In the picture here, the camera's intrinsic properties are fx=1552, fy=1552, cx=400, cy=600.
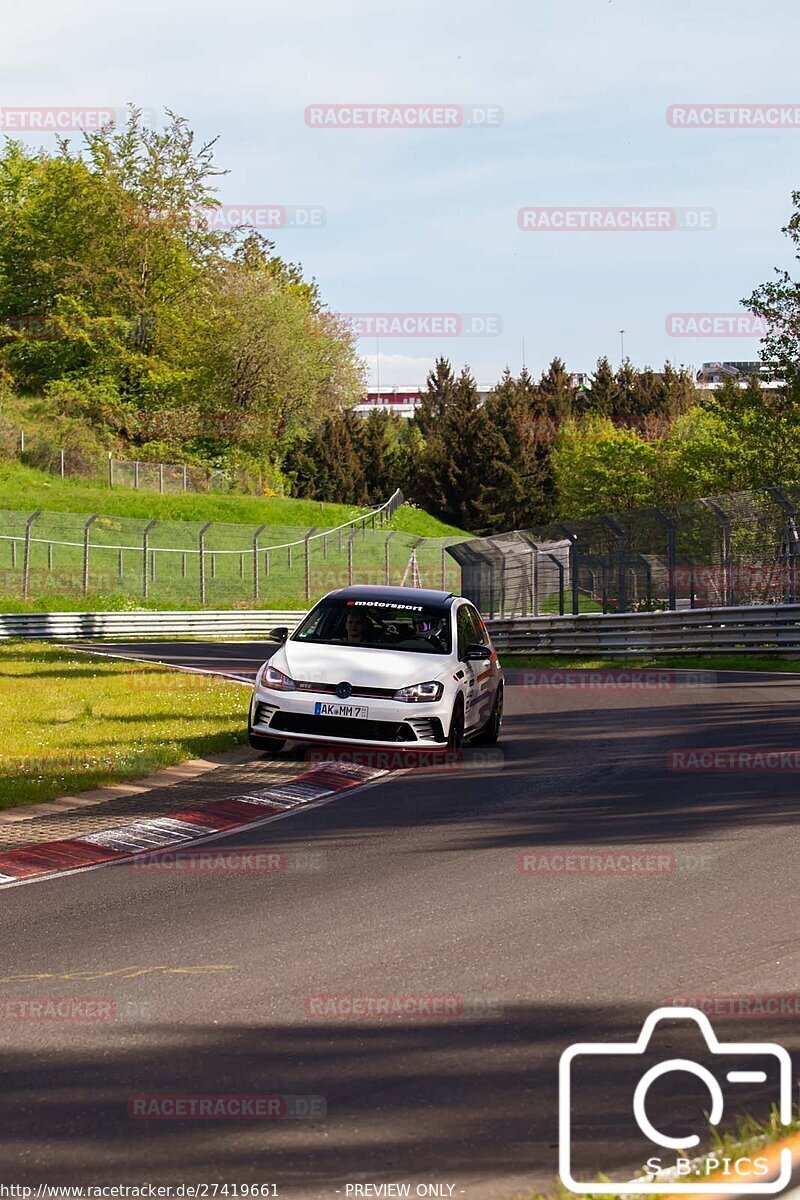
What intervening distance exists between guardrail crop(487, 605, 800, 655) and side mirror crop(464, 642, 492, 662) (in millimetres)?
12953

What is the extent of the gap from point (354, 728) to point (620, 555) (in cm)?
1846

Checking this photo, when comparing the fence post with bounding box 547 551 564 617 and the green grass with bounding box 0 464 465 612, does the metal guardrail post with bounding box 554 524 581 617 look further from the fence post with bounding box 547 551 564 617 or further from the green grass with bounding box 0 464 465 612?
the green grass with bounding box 0 464 465 612

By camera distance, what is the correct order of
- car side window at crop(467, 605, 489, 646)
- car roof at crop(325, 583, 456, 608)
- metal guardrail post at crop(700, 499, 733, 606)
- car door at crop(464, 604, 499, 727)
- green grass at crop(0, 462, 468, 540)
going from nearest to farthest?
car door at crop(464, 604, 499, 727) → car roof at crop(325, 583, 456, 608) → car side window at crop(467, 605, 489, 646) → metal guardrail post at crop(700, 499, 733, 606) → green grass at crop(0, 462, 468, 540)

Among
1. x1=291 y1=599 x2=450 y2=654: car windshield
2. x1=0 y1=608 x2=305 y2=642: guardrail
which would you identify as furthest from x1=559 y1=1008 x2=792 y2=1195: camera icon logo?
x1=0 y1=608 x2=305 y2=642: guardrail

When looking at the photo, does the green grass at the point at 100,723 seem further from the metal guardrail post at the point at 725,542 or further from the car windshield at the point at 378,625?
the metal guardrail post at the point at 725,542

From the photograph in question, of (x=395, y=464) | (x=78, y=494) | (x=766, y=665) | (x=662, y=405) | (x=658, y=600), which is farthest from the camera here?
(x=662, y=405)

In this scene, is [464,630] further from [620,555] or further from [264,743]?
[620,555]

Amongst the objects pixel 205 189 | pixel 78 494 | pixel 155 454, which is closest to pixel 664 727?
pixel 78 494

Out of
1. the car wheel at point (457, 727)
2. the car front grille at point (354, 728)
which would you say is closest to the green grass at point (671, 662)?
the car wheel at point (457, 727)

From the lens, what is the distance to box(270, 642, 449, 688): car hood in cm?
1406

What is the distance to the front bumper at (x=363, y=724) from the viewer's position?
45.4 ft

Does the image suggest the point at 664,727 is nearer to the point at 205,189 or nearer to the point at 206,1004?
the point at 206,1004

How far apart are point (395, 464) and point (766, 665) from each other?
81844mm

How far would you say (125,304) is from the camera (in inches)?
3233
